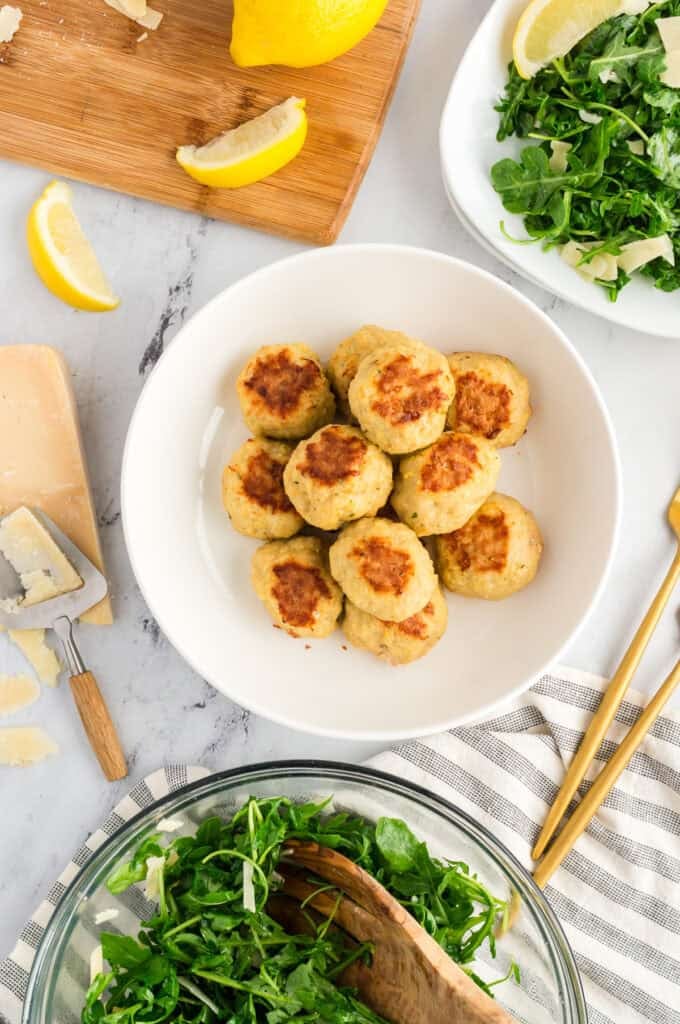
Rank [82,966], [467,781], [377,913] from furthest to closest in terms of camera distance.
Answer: [467,781] → [82,966] → [377,913]

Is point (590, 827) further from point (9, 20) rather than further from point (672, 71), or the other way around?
point (9, 20)

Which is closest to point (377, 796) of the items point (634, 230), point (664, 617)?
point (664, 617)

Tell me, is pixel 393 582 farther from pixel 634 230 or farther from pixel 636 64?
pixel 636 64

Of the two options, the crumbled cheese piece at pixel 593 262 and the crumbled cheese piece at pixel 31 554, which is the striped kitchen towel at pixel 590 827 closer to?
the crumbled cheese piece at pixel 31 554

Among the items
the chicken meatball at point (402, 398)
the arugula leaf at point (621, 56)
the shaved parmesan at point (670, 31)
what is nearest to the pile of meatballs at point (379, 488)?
the chicken meatball at point (402, 398)

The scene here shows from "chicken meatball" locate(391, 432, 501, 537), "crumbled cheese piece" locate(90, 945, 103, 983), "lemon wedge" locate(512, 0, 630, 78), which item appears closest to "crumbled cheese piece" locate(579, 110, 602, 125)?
"lemon wedge" locate(512, 0, 630, 78)
